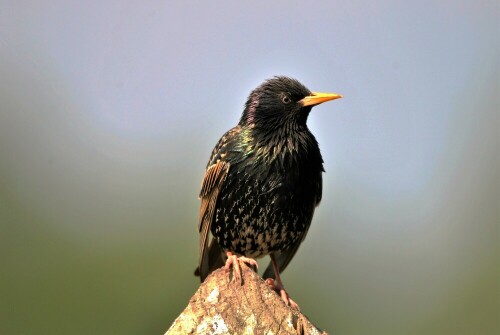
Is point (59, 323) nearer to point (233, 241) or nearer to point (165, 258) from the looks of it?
point (165, 258)

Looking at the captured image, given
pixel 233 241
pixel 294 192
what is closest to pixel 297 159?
pixel 294 192

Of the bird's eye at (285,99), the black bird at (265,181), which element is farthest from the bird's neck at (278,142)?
the bird's eye at (285,99)

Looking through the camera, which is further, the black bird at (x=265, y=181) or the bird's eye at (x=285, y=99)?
the bird's eye at (x=285, y=99)

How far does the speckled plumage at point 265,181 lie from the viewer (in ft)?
21.9

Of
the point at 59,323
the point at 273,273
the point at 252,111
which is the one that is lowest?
the point at 59,323

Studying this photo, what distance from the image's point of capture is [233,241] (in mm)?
6855

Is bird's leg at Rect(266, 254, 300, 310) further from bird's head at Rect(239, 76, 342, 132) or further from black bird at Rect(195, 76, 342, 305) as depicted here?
bird's head at Rect(239, 76, 342, 132)

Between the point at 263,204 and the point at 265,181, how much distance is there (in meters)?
0.17

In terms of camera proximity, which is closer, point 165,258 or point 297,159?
point 297,159

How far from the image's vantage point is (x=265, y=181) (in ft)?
21.9

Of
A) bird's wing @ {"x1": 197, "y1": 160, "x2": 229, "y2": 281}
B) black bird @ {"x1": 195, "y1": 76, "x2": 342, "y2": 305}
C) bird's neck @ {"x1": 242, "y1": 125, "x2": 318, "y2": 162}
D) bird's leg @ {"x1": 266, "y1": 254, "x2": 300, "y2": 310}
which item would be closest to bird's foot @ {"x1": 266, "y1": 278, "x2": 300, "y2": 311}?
bird's leg @ {"x1": 266, "y1": 254, "x2": 300, "y2": 310}

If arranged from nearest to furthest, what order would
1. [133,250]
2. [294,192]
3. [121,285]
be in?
[294,192] < [121,285] < [133,250]

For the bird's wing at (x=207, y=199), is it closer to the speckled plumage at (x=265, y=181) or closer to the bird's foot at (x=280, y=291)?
the speckled plumage at (x=265, y=181)

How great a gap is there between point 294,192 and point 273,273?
2.37 ft
